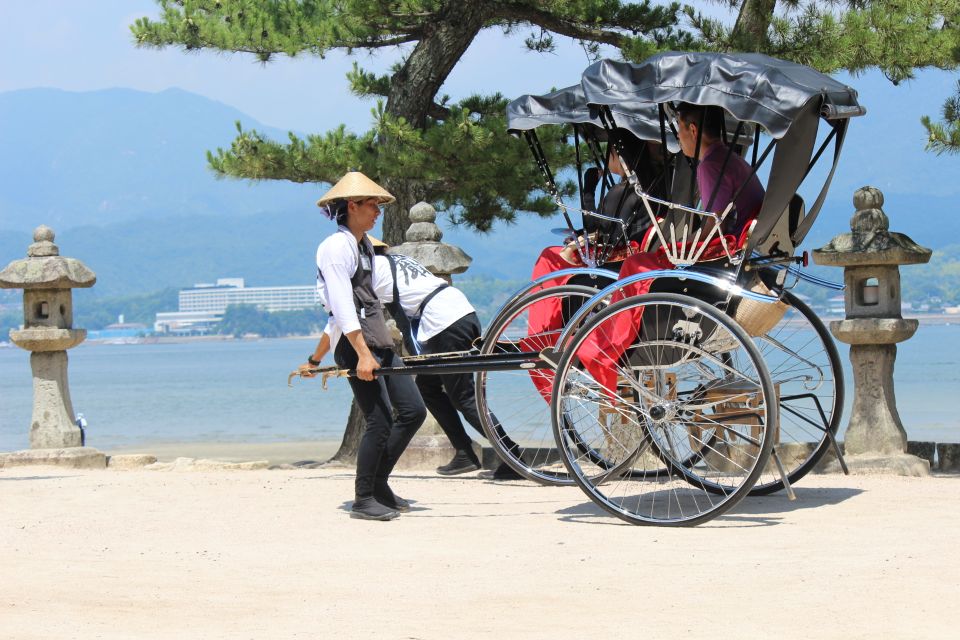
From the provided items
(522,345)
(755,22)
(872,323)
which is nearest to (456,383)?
(522,345)

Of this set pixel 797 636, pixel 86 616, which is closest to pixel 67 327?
pixel 86 616

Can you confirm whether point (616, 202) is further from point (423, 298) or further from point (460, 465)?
point (460, 465)

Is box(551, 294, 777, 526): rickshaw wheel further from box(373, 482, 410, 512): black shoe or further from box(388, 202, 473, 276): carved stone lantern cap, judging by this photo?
box(388, 202, 473, 276): carved stone lantern cap

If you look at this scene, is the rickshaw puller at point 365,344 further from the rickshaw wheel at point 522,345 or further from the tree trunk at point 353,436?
the tree trunk at point 353,436

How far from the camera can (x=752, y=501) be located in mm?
5711

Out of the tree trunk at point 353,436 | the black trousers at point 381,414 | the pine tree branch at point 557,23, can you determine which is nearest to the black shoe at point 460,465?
the black trousers at point 381,414

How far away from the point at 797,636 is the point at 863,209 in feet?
14.2

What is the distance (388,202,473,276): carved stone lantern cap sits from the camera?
7.71m

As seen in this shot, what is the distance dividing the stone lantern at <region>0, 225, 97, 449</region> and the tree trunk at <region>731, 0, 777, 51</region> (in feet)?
17.7

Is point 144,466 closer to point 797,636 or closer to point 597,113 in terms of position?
point 597,113

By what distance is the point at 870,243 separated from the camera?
6.89 m

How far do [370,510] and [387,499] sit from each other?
0.82 ft

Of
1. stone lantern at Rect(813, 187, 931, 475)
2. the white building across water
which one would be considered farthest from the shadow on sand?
the white building across water

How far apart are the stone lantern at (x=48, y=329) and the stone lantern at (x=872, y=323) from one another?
5384 mm
